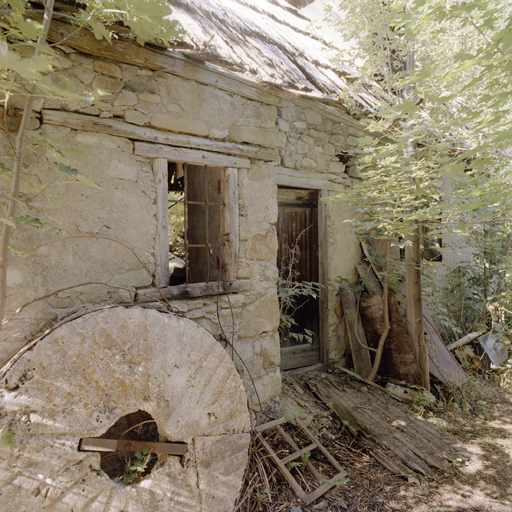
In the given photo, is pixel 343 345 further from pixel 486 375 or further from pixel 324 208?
pixel 486 375

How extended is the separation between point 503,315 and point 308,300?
128 inches

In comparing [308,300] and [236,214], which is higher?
[236,214]

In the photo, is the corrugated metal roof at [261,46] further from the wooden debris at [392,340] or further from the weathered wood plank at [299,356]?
the weathered wood plank at [299,356]

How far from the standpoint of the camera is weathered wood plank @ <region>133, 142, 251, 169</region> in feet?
7.45

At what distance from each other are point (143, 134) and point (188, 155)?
330mm

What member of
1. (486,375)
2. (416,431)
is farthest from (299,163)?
(486,375)

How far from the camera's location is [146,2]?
1.62m

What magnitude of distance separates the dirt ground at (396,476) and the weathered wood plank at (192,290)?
112cm

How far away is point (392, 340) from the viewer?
3.95 metres

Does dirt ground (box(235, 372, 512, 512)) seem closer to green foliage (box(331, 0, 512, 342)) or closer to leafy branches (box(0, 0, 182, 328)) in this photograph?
green foliage (box(331, 0, 512, 342))

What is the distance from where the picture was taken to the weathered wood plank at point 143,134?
2000 mm

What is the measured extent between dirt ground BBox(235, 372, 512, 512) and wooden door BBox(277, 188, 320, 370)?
1.22ft

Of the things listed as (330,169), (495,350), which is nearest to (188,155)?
(330,169)

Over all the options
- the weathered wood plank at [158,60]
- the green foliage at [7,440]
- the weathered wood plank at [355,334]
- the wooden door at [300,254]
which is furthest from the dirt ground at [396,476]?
the weathered wood plank at [158,60]
